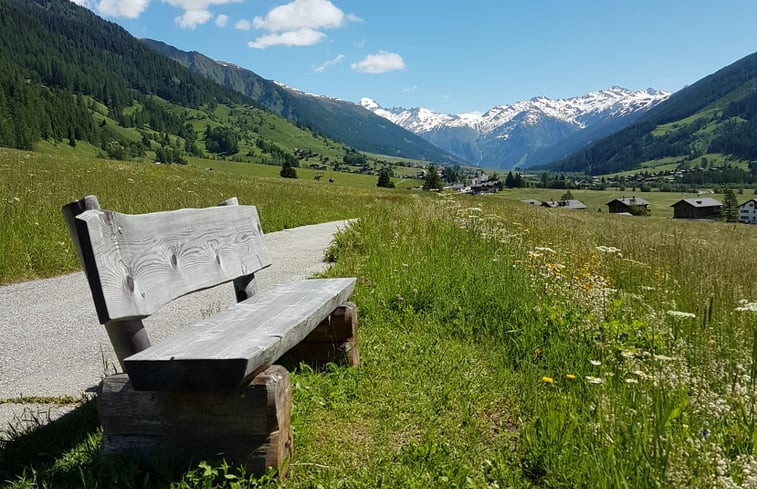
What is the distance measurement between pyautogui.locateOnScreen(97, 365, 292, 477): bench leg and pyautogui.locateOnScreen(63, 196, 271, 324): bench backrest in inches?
18.0

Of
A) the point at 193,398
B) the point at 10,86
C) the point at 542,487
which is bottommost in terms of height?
the point at 542,487

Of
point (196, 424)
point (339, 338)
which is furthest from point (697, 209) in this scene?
point (196, 424)

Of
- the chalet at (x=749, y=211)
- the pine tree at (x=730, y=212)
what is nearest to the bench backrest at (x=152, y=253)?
the pine tree at (x=730, y=212)

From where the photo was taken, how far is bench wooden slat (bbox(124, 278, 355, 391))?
2.20 m

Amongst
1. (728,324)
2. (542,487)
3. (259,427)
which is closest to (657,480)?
(542,487)

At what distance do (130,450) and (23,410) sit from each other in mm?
1549

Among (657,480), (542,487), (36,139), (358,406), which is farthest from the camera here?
(36,139)

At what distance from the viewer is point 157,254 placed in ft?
10.2

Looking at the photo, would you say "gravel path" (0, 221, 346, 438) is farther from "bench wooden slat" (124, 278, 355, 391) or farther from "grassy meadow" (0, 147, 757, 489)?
"bench wooden slat" (124, 278, 355, 391)

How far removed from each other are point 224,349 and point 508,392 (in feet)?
7.51

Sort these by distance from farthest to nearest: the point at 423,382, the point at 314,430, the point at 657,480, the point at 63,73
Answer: the point at 63,73
the point at 423,382
the point at 314,430
the point at 657,480

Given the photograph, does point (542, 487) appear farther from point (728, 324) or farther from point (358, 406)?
point (728, 324)

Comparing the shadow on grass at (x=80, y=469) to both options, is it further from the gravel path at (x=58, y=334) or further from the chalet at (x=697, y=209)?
the chalet at (x=697, y=209)

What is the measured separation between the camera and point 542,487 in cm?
263
